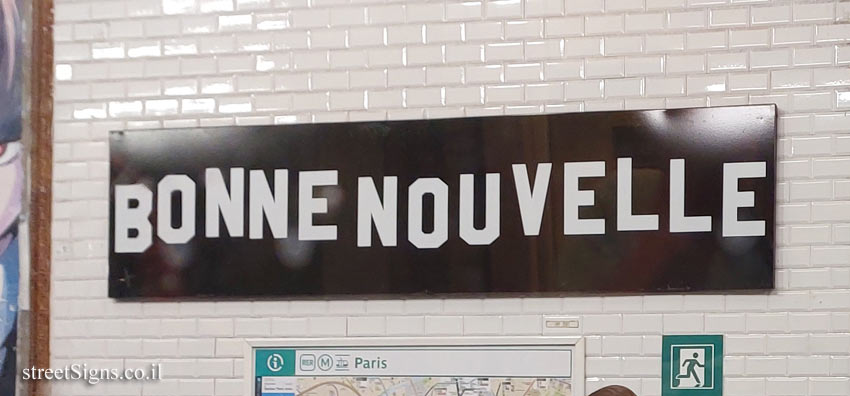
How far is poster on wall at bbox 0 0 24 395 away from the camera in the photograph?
359 cm

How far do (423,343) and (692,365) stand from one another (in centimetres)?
77

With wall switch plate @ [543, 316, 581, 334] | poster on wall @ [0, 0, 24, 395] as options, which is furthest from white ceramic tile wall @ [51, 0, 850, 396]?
poster on wall @ [0, 0, 24, 395]

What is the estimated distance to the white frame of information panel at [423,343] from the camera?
10.7ft

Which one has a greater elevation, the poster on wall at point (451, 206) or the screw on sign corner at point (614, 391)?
the poster on wall at point (451, 206)

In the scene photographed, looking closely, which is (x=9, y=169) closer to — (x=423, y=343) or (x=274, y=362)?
(x=274, y=362)

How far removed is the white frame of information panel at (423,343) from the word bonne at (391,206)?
0.92ft

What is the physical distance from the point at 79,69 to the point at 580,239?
1666mm

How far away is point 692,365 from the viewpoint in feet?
10.5

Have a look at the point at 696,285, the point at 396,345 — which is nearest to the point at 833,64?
the point at 696,285

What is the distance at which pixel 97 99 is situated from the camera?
362 centimetres

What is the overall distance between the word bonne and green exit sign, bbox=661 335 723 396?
31 centimetres

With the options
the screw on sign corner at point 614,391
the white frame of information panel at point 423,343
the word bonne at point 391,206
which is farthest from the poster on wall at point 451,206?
the screw on sign corner at point 614,391
